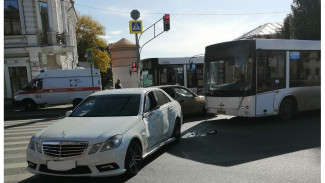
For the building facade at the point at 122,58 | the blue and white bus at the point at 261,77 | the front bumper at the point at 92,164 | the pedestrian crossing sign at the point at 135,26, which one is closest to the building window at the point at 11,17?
the pedestrian crossing sign at the point at 135,26

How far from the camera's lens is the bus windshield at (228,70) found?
30.0ft

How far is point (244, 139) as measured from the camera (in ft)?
24.4

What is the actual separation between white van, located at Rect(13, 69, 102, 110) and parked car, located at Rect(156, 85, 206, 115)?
7659 mm

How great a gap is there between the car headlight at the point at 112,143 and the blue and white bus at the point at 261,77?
5616mm

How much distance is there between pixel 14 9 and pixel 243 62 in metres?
18.6

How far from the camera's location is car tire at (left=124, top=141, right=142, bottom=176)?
4.71m

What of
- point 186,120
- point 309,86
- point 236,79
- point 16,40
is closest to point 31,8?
point 16,40

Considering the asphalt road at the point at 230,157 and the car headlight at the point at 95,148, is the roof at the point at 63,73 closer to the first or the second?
the asphalt road at the point at 230,157

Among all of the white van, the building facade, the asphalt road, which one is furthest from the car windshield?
the building facade

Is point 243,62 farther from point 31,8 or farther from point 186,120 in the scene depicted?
point 31,8

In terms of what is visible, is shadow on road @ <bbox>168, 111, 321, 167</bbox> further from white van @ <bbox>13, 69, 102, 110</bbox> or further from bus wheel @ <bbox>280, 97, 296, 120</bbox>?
white van @ <bbox>13, 69, 102, 110</bbox>

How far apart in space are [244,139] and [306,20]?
22.8m

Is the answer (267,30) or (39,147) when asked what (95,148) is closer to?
(39,147)

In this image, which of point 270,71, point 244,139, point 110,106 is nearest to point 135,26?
point 270,71
